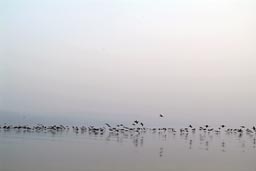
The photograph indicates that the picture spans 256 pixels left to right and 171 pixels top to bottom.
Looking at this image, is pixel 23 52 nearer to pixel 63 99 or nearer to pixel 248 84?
pixel 63 99

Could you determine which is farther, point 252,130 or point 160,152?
point 160,152

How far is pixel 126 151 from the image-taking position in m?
2.33

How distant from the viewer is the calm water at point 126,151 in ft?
7.08

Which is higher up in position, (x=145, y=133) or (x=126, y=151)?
(x=145, y=133)

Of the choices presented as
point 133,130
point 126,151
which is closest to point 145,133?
point 133,130

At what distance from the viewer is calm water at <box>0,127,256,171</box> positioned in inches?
85.0

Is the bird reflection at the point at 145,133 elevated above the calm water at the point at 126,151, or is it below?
above

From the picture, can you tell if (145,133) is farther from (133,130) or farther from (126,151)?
(126,151)

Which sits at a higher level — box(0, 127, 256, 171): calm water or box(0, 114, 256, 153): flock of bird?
box(0, 114, 256, 153): flock of bird

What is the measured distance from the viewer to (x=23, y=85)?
218cm

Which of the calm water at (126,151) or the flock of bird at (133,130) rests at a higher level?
the flock of bird at (133,130)

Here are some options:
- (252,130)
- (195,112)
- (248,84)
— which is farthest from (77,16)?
(252,130)

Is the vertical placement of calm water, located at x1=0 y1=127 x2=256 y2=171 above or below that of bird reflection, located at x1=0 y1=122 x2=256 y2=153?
below

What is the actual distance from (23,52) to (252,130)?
151 centimetres
